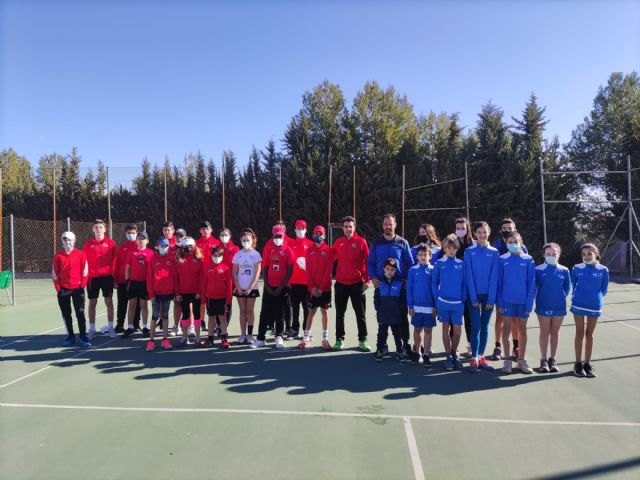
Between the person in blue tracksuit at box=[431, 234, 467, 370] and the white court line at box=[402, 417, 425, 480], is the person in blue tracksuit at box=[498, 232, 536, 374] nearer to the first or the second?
the person in blue tracksuit at box=[431, 234, 467, 370]

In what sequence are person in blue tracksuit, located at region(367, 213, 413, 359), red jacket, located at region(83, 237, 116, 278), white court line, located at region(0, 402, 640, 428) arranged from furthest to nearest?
red jacket, located at region(83, 237, 116, 278)
person in blue tracksuit, located at region(367, 213, 413, 359)
white court line, located at region(0, 402, 640, 428)

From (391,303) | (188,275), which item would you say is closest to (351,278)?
(391,303)

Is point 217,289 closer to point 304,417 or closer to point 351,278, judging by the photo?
point 351,278

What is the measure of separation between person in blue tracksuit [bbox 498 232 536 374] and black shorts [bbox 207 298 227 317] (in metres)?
3.80

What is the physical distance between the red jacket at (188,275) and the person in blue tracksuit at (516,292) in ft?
13.8

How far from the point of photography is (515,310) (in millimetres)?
5562

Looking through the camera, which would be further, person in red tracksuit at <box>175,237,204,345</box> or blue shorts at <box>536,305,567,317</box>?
person in red tracksuit at <box>175,237,204,345</box>

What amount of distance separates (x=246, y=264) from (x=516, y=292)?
12.2 feet

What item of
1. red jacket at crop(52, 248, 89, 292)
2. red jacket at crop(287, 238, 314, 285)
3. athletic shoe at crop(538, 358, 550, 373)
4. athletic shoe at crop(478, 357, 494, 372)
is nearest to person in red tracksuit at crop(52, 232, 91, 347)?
red jacket at crop(52, 248, 89, 292)

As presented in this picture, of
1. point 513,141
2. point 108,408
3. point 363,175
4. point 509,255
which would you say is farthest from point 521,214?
point 108,408

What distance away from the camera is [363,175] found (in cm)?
2400

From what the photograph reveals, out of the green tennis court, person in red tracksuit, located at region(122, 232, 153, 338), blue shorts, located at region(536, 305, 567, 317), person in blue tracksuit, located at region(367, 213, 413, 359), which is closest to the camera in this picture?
the green tennis court

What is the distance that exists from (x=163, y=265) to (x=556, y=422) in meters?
5.37

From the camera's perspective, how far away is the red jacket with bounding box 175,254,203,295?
22.5ft
